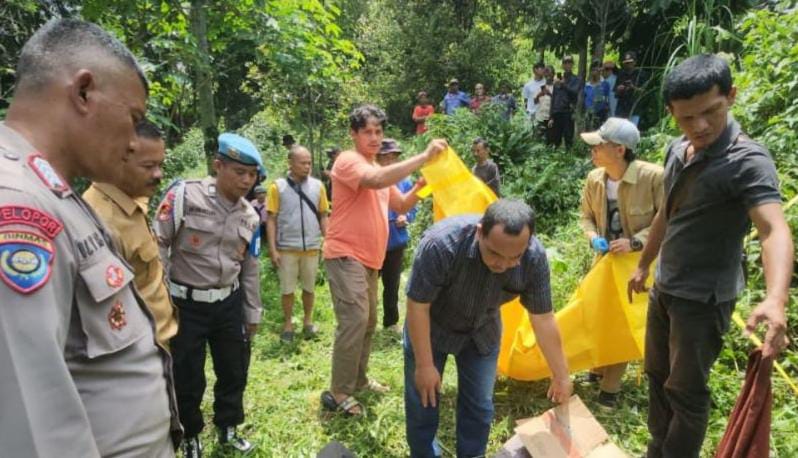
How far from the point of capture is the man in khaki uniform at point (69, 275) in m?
0.78

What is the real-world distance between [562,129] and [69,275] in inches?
369

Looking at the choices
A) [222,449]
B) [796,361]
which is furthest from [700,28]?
[222,449]

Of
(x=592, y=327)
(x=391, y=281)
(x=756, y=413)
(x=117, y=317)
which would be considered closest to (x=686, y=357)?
(x=756, y=413)

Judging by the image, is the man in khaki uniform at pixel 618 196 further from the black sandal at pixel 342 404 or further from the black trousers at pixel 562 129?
the black trousers at pixel 562 129

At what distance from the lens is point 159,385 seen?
4.10 ft

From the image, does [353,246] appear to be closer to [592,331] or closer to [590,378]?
[592,331]

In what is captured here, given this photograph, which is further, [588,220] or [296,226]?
[296,226]

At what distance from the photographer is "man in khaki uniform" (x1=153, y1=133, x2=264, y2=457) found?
107 inches

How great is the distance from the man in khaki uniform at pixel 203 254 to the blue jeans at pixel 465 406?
1.09 m

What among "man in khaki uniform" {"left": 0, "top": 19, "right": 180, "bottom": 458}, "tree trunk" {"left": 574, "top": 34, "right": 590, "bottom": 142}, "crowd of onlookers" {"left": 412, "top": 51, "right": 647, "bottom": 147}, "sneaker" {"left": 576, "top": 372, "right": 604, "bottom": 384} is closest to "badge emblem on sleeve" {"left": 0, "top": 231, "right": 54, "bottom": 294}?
"man in khaki uniform" {"left": 0, "top": 19, "right": 180, "bottom": 458}

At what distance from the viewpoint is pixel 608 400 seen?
347cm

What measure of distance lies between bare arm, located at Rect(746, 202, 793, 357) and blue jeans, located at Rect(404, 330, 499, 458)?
47.7 inches

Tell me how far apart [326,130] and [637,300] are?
8961 millimetres

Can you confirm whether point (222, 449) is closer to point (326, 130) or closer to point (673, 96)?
point (673, 96)
